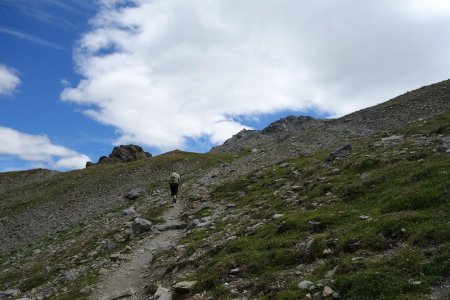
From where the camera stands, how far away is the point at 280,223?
21.1 m

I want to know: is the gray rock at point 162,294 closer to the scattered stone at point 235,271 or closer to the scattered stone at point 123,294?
the scattered stone at point 123,294

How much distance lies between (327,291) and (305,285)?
95cm

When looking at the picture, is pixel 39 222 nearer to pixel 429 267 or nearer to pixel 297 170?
pixel 297 170

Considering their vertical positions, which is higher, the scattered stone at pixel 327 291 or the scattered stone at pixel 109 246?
the scattered stone at pixel 109 246

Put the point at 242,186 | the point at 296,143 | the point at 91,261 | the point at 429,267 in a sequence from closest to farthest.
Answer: the point at 429,267 → the point at 91,261 → the point at 242,186 → the point at 296,143

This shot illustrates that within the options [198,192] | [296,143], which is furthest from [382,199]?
[296,143]

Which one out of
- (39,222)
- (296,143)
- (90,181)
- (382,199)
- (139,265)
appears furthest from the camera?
(90,181)

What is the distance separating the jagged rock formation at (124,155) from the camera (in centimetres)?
12219

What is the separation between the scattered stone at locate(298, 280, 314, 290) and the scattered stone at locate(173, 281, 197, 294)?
5.28 m

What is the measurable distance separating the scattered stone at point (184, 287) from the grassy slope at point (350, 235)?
471mm

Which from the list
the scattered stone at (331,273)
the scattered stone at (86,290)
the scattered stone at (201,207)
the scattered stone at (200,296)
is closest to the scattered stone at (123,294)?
the scattered stone at (86,290)

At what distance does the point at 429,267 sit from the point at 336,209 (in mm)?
8144

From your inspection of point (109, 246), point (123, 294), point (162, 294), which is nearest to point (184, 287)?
point (162, 294)

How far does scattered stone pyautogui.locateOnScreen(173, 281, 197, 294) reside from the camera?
1717 cm
